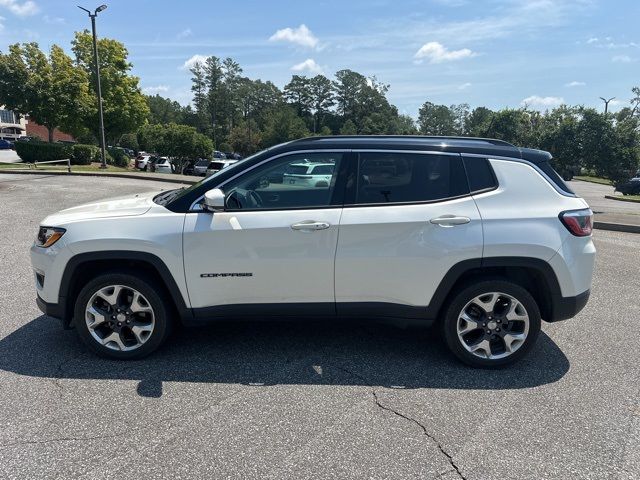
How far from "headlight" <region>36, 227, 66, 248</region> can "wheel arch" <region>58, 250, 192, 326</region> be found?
228mm

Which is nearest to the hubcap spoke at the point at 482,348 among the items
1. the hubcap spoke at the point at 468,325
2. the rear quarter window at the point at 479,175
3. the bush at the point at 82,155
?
the hubcap spoke at the point at 468,325

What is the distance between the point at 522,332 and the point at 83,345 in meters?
3.69

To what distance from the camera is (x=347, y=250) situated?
11.7 ft

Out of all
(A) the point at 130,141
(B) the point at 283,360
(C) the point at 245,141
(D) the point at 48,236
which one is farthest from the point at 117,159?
(A) the point at 130,141

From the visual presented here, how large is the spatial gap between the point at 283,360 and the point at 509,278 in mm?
1960

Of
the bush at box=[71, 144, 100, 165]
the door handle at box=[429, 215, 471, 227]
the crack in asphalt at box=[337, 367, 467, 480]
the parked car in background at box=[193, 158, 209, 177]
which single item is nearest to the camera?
the crack in asphalt at box=[337, 367, 467, 480]

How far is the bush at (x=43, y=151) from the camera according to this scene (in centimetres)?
2758

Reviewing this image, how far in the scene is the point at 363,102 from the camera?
401 ft

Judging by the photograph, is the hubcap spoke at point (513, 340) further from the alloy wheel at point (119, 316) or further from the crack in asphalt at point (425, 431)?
the alloy wheel at point (119, 316)

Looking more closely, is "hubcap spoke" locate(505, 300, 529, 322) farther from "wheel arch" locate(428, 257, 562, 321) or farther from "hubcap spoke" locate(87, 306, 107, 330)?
"hubcap spoke" locate(87, 306, 107, 330)

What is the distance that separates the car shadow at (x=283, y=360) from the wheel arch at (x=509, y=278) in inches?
17.9

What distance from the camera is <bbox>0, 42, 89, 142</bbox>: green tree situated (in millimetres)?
27625

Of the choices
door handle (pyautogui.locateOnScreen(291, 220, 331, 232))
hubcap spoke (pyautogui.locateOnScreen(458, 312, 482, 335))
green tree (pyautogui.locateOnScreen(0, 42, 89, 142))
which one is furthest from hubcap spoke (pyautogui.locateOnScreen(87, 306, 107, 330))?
green tree (pyautogui.locateOnScreen(0, 42, 89, 142))

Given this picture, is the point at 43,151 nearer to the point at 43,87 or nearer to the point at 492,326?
the point at 43,87
